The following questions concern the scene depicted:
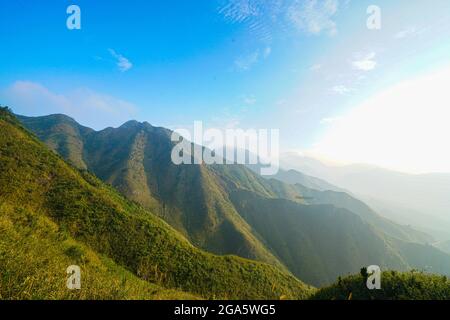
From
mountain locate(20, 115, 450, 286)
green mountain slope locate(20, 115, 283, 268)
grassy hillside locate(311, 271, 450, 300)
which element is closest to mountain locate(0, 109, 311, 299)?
grassy hillside locate(311, 271, 450, 300)

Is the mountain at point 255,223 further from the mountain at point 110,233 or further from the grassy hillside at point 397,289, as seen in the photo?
the grassy hillside at point 397,289

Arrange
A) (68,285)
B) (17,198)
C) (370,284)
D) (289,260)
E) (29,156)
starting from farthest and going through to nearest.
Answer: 1. (289,260)
2. (29,156)
3. (17,198)
4. (370,284)
5. (68,285)

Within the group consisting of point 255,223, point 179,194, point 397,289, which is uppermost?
point 397,289

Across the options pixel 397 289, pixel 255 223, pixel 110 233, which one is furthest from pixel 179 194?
pixel 397 289

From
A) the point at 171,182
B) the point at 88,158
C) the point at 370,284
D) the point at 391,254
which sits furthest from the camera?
the point at 88,158

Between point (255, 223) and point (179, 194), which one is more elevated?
point (179, 194)

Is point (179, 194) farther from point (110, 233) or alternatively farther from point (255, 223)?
point (110, 233)
